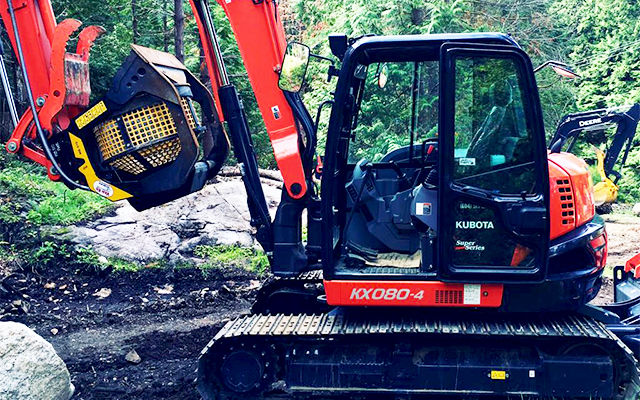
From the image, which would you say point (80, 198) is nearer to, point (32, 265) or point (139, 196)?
point (32, 265)

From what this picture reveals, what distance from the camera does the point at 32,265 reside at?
327 inches

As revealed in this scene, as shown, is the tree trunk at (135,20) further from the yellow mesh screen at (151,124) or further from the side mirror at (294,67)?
the side mirror at (294,67)

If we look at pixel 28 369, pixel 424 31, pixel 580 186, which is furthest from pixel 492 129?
pixel 424 31

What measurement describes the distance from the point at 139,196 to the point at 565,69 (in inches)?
A: 129

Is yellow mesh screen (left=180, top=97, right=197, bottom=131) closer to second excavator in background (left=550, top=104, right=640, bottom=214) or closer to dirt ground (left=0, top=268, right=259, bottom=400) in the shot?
dirt ground (left=0, top=268, right=259, bottom=400)

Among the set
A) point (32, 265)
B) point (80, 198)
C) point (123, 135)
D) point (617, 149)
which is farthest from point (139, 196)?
point (617, 149)

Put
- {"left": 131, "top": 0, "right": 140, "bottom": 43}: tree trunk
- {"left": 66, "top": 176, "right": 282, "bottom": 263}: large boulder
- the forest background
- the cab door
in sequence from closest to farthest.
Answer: the cab door → {"left": 66, "top": 176, "right": 282, "bottom": 263}: large boulder → the forest background → {"left": 131, "top": 0, "right": 140, "bottom": 43}: tree trunk

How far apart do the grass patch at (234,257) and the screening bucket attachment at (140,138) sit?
390cm

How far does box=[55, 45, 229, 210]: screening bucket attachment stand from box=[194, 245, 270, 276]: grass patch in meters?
3.90

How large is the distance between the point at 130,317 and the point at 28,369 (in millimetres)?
2580

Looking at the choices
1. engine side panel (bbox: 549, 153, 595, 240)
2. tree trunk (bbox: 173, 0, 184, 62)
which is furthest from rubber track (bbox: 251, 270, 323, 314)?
tree trunk (bbox: 173, 0, 184, 62)

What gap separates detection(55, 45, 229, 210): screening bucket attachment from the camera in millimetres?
4781

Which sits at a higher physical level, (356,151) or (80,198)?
(356,151)

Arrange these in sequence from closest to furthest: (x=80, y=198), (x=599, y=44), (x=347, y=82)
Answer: (x=347, y=82) → (x=80, y=198) → (x=599, y=44)
